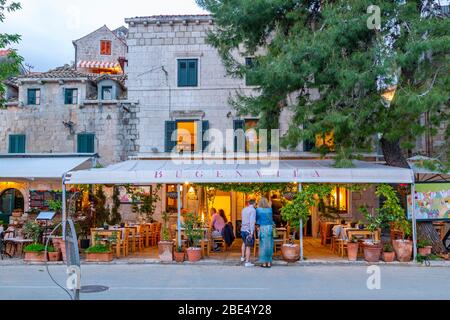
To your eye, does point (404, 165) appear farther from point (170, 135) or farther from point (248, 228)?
point (170, 135)

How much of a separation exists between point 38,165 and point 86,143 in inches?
143

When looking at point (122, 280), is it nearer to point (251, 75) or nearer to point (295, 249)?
point (295, 249)

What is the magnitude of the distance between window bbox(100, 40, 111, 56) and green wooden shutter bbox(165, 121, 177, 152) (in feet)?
52.9

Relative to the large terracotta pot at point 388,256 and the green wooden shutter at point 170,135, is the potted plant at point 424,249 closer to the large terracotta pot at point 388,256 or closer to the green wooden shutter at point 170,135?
the large terracotta pot at point 388,256

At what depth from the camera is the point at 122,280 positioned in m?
10.7

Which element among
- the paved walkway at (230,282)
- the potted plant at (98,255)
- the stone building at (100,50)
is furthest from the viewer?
the stone building at (100,50)

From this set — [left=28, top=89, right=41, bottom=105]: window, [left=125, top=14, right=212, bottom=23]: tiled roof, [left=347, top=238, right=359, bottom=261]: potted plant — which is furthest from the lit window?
[left=347, top=238, right=359, bottom=261]: potted plant

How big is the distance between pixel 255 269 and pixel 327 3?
7786 mm

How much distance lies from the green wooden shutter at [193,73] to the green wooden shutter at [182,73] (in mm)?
129

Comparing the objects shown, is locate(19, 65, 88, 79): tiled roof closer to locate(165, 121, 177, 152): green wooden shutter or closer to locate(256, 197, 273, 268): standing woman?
locate(165, 121, 177, 152): green wooden shutter

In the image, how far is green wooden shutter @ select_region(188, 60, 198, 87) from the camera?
19.9m

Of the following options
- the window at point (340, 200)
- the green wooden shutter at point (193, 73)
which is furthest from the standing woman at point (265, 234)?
the green wooden shutter at point (193, 73)

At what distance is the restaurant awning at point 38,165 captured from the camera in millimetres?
15367


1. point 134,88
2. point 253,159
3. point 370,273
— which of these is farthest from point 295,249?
point 134,88
